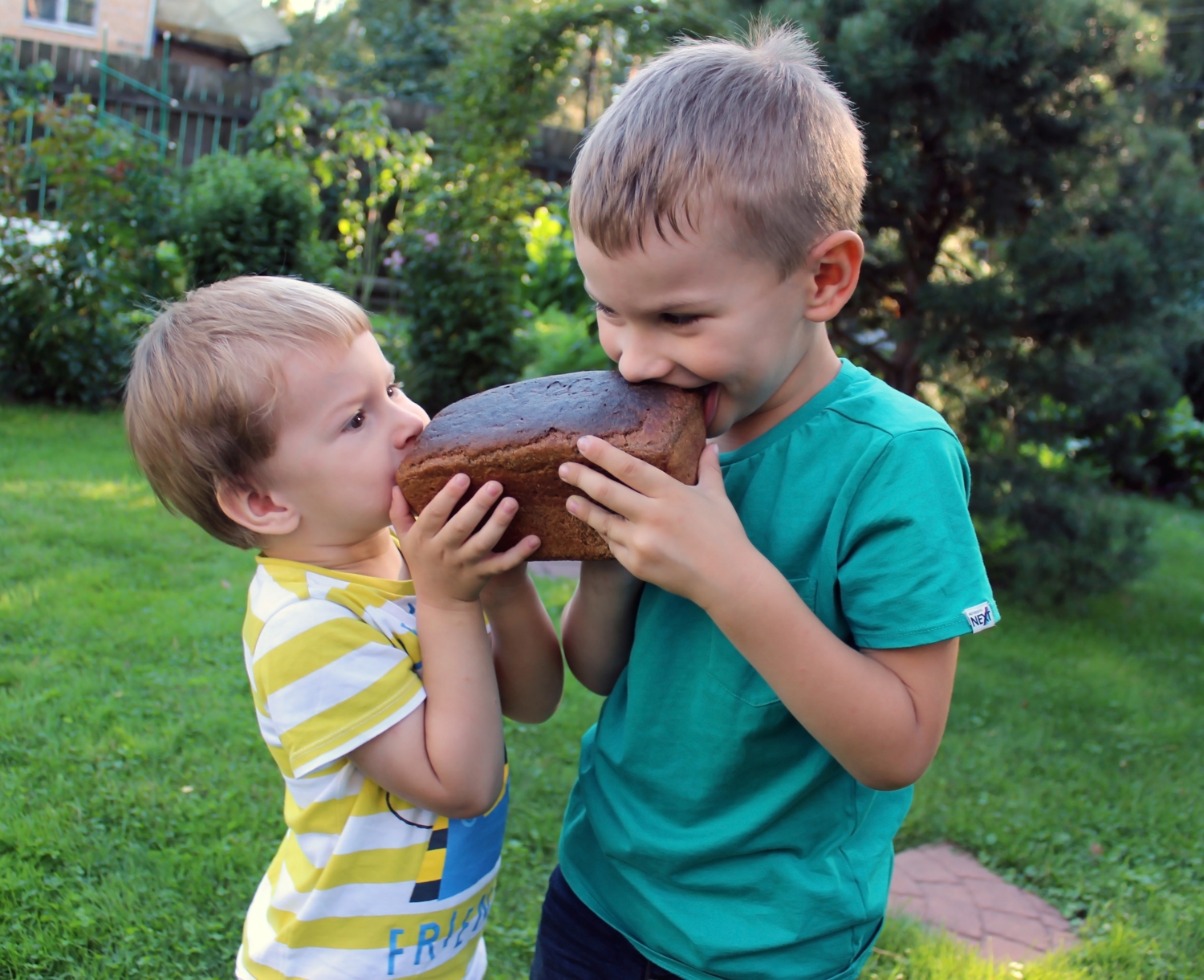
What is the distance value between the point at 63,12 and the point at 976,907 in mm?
24292

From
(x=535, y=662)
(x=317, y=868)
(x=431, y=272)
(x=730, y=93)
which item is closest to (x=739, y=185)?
(x=730, y=93)

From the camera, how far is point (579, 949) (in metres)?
1.71

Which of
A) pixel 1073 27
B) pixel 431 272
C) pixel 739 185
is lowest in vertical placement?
pixel 431 272

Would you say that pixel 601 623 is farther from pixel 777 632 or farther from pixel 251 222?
pixel 251 222

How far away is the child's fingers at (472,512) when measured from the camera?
4.76 feet

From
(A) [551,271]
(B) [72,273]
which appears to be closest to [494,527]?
(B) [72,273]

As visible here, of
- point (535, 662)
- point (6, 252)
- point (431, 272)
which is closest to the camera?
point (535, 662)

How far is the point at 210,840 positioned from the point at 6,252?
7.13 metres

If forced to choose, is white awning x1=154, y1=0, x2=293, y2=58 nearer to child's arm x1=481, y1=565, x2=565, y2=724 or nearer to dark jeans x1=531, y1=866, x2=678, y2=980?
child's arm x1=481, y1=565, x2=565, y2=724

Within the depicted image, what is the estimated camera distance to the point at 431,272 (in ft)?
29.6

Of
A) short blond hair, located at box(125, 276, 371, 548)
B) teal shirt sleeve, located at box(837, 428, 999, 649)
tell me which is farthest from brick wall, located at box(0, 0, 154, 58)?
teal shirt sleeve, located at box(837, 428, 999, 649)

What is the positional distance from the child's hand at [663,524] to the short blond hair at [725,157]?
0.32 meters

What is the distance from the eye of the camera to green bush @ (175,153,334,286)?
9008mm

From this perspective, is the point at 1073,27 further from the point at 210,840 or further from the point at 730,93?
the point at 210,840
